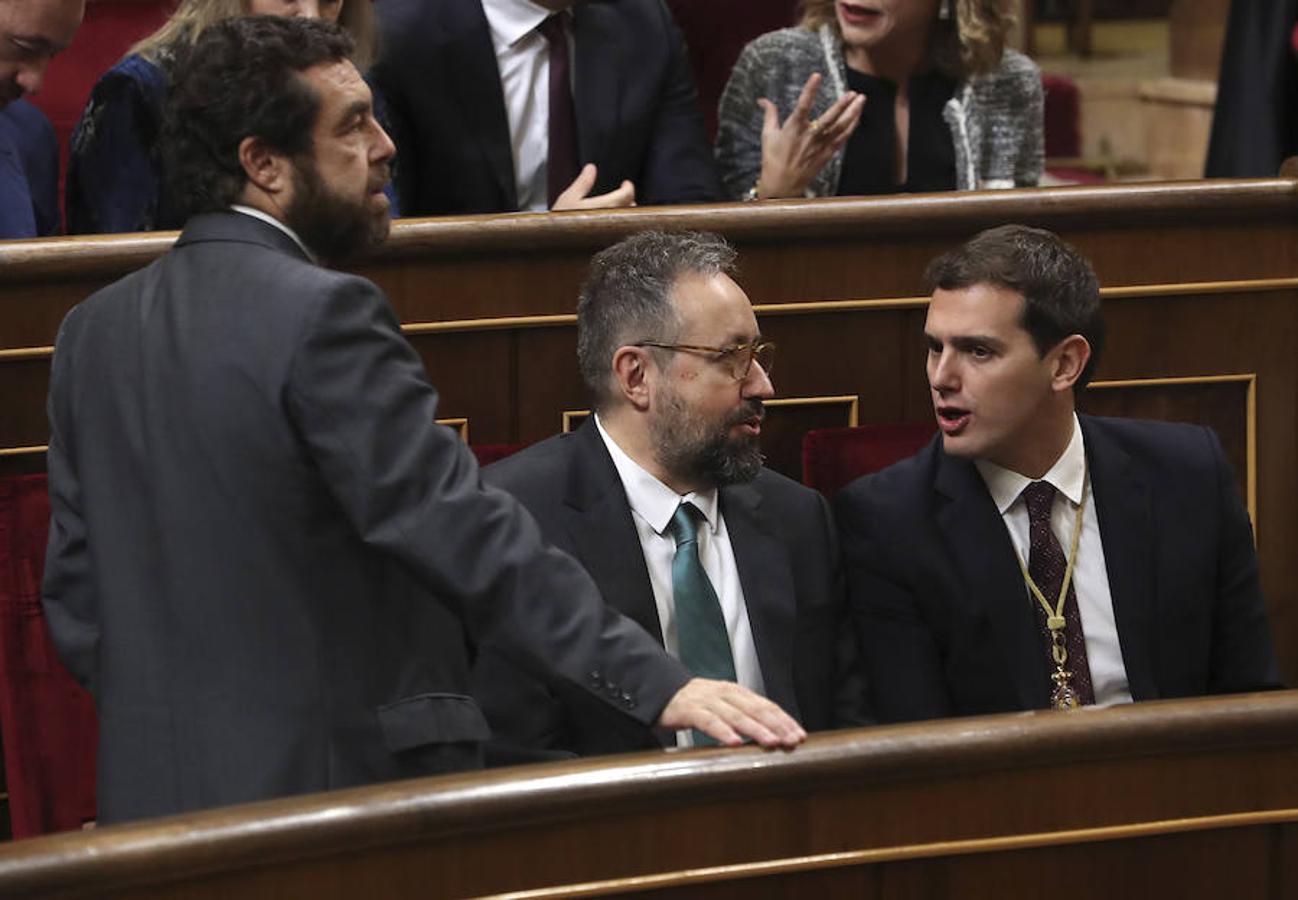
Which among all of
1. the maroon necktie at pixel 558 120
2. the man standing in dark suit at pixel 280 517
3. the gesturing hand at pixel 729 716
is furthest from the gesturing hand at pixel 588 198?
the gesturing hand at pixel 729 716

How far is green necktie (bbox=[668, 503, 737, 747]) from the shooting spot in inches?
57.3

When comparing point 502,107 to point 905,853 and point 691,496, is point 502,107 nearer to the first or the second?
point 691,496

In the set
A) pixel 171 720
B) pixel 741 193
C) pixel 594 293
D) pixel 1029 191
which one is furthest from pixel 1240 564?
pixel 171 720

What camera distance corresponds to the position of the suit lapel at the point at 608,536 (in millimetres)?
1460

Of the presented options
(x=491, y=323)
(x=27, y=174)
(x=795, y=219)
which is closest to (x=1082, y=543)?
(x=795, y=219)

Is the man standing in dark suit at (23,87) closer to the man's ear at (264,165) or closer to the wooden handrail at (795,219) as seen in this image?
the wooden handrail at (795,219)

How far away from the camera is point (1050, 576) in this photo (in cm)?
158

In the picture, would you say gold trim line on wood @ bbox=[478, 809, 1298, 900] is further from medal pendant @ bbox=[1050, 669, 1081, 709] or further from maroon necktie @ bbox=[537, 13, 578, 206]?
maroon necktie @ bbox=[537, 13, 578, 206]

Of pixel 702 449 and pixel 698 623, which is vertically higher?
pixel 702 449

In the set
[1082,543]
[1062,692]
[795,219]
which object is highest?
[795,219]

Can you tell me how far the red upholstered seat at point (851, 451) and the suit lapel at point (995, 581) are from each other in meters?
0.14

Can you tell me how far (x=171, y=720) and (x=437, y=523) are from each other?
0.65 feet

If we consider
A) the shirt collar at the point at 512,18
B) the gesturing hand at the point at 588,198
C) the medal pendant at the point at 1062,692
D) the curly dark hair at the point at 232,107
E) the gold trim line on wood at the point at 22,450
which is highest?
the shirt collar at the point at 512,18

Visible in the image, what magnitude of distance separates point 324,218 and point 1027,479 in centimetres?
62
